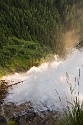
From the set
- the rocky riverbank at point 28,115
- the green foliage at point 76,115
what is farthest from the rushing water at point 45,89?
the green foliage at point 76,115

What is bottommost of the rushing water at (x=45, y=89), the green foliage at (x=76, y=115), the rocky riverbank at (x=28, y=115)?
the green foliage at (x=76, y=115)

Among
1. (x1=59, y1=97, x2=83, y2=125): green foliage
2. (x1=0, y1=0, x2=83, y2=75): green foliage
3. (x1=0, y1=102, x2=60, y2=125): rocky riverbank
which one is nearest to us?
(x1=59, y1=97, x2=83, y2=125): green foliage

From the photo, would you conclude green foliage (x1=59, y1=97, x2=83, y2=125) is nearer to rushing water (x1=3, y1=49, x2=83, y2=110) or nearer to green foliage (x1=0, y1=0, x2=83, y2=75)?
rushing water (x1=3, y1=49, x2=83, y2=110)

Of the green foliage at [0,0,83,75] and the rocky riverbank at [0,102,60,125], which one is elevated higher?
the green foliage at [0,0,83,75]

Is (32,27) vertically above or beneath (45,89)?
above

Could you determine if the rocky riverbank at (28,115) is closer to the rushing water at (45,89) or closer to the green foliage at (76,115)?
the rushing water at (45,89)

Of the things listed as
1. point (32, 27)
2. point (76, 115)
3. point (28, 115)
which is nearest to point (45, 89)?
point (28, 115)

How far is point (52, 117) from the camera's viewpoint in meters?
6.45

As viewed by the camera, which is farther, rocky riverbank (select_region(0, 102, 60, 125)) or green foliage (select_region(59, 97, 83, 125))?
rocky riverbank (select_region(0, 102, 60, 125))

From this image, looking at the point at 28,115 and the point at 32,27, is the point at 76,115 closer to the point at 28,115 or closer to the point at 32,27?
the point at 28,115

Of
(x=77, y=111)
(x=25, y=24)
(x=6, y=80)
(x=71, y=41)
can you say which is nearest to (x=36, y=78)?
(x=6, y=80)

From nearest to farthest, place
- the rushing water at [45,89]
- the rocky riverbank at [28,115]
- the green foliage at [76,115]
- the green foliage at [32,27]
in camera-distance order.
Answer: the green foliage at [76,115] < the rocky riverbank at [28,115] < the rushing water at [45,89] < the green foliage at [32,27]

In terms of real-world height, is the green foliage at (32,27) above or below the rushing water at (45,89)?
above

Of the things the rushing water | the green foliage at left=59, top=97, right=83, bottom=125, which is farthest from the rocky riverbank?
the green foliage at left=59, top=97, right=83, bottom=125
